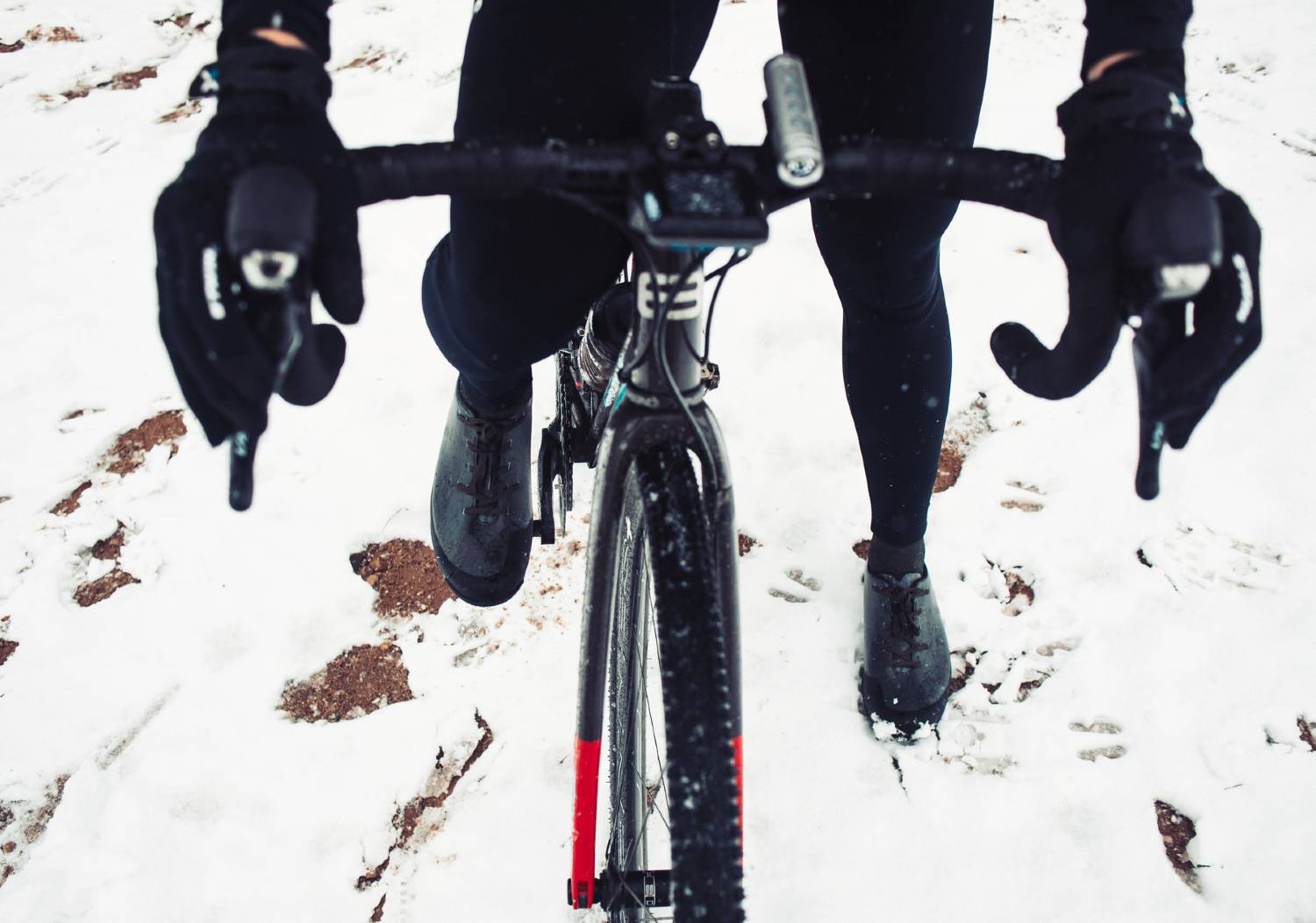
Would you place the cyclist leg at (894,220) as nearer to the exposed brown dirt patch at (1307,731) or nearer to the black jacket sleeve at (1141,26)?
the black jacket sleeve at (1141,26)

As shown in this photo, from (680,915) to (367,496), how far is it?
1.74 meters

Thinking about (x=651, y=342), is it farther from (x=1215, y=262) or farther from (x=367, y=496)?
(x=367, y=496)

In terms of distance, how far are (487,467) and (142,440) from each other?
1.36 meters

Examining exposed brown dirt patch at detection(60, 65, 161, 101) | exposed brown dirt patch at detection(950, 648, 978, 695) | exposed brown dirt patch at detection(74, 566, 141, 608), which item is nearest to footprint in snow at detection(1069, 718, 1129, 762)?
exposed brown dirt patch at detection(950, 648, 978, 695)

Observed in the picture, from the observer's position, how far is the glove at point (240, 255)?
0.68 metres

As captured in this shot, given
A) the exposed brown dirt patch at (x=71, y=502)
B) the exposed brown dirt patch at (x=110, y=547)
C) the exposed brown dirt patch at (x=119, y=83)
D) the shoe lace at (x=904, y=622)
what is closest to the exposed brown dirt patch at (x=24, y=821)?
the exposed brown dirt patch at (x=110, y=547)

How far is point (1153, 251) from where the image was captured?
731 mm

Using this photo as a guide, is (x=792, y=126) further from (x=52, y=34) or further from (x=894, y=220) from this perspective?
(x=52, y=34)

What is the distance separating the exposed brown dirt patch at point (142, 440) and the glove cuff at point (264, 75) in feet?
6.36

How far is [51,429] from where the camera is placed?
2504 mm

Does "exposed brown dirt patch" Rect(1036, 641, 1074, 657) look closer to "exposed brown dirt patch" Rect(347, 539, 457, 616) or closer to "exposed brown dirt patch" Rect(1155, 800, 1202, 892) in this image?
"exposed brown dirt patch" Rect(1155, 800, 1202, 892)

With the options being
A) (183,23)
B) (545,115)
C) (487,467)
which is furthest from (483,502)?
(183,23)

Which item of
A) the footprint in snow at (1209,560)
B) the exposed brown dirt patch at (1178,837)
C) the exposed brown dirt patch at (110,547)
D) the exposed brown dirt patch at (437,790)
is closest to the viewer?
the exposed brown dirt patch at (1178,837)

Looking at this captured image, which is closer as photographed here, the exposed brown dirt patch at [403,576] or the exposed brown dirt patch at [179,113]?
the exposed brown dirt patch at [403,576]
